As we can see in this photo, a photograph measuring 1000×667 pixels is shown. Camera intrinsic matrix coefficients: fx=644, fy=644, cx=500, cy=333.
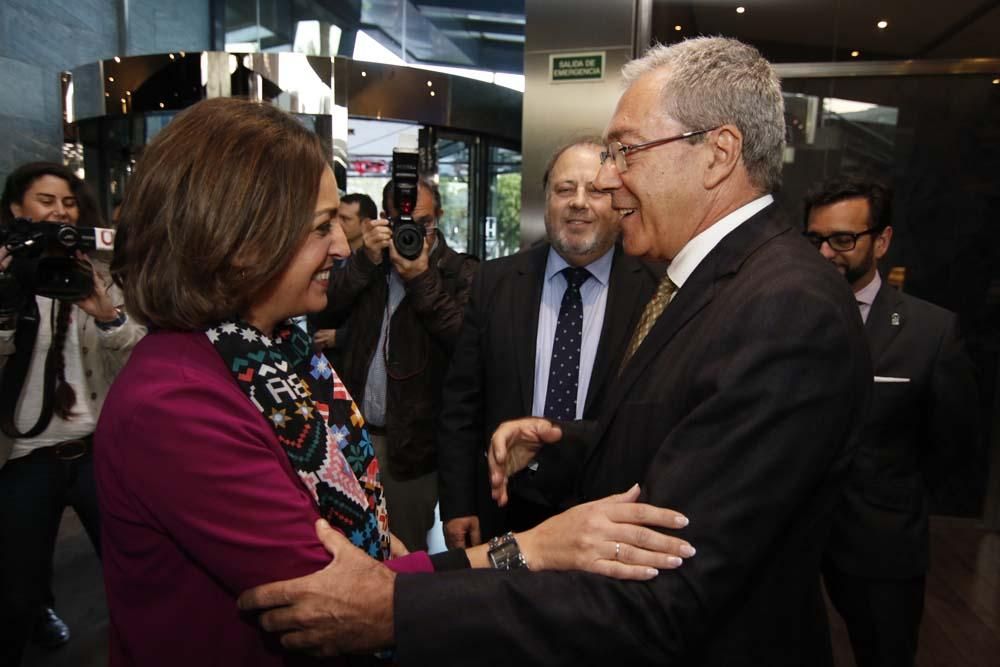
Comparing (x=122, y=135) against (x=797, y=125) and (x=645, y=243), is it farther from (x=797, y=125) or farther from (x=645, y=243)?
(x=645, y=243)

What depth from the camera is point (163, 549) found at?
3.25 feet

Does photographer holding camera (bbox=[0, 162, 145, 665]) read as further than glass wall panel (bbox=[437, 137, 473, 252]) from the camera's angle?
No

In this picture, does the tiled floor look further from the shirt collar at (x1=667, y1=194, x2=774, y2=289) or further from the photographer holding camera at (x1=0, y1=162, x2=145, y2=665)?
the shirt collar at (x1=667, y1=194, x2=774, y2=289)

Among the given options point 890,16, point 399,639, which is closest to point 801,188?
point 890,16

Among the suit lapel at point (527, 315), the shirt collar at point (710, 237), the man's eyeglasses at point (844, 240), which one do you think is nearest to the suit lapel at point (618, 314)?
the suit lapel at point (527, 315)

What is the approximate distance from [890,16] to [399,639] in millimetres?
4547

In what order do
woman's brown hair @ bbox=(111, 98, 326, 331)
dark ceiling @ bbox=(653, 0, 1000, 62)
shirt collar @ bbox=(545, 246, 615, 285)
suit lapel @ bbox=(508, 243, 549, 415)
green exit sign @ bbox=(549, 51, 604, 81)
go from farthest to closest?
green exit sign @ bbox=(549, 51, 604, 81) → dark ceiling @ bbox=(653, 0, 1000, 62) → shirt collar @ bbox=(545, 246, 615, 285) → suit lapel @ bbox=(508, 243, 549, 415) → woman's brown hair @ bbox=(111, 98, 326, 331)

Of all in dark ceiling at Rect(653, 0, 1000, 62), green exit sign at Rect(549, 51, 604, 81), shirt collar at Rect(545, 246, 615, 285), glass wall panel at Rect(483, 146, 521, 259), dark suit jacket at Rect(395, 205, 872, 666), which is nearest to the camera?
dark suit jacket at Rect(395, 205, 872, 666)

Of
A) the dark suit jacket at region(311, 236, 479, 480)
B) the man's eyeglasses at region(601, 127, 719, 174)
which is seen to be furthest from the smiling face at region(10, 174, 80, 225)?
the man's eyeglasses at region(601, 127, 719, 174)

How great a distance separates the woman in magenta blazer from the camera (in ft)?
3.06

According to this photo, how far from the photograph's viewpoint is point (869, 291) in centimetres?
224

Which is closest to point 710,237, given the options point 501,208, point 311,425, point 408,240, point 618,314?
point 311,425

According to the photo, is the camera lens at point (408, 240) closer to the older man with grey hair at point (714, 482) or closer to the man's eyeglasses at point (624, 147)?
the man's eyeglasses at point (624, 147)

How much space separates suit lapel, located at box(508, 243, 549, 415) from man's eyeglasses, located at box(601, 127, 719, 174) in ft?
2.72
